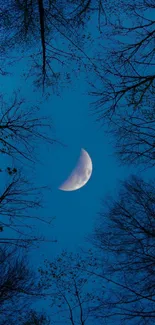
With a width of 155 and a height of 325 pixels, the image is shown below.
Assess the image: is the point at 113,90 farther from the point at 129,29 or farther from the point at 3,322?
the point at 3,322

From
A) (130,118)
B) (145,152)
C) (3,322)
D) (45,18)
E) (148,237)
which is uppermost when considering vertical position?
(45,18)

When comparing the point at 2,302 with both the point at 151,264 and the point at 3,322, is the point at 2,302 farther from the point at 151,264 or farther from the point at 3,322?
the point at 151,264

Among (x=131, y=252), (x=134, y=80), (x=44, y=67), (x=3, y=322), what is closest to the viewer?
(x=134, y=80)

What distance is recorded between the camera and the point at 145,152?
19.3 feet

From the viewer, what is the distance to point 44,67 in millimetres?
6531

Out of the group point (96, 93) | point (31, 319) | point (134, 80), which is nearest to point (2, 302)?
point (31, 319)

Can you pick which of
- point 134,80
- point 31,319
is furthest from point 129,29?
point 31,319

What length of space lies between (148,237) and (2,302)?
6840 millimetres

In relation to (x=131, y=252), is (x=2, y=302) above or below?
below

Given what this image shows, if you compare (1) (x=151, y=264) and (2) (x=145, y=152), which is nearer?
(2) (x=145, y=152)

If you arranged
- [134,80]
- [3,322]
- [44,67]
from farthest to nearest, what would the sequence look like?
[3,322]
[44,67]
[134,80]

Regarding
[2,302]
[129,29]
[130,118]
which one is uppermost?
[129,29]

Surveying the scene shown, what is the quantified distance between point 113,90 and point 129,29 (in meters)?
1.44

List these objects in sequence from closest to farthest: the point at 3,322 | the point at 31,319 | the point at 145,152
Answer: the point at 145,152 < the point at 3,322 < the point at 31,319
